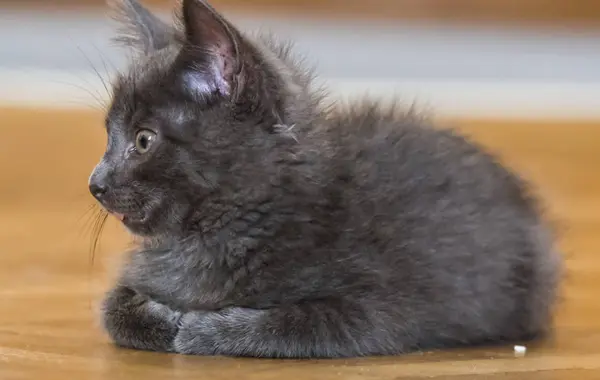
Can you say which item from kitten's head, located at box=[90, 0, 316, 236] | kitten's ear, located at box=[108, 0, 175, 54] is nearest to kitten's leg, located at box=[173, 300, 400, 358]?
kitten's head, located at box=[90, 0, 316, 236]

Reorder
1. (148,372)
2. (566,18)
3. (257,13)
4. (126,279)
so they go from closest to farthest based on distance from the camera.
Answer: (148,372) < (126,279) < (257,13) < (566,18)

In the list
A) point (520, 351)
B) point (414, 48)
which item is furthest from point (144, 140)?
point (414, 48)

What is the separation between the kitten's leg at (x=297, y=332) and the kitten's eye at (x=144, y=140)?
24cm

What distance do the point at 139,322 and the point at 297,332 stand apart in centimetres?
23

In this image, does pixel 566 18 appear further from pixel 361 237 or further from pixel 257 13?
pixel 361 237

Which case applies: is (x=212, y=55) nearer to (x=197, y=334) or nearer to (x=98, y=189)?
(x=98, y=189)

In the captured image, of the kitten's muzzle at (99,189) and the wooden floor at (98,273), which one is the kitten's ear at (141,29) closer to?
the kitten's muzzle at (99,189)

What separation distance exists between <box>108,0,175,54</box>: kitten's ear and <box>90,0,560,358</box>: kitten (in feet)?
0.12

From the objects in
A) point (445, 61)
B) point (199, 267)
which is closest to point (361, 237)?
point (199, 267)

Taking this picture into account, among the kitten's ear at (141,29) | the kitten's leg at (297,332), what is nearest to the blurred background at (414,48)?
the kitten's ear at (141,29)

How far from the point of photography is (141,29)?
4.99ft

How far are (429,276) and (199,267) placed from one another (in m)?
0.31

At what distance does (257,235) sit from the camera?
138 centimetres

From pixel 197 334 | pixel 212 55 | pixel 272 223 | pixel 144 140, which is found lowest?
pixel 197 334
